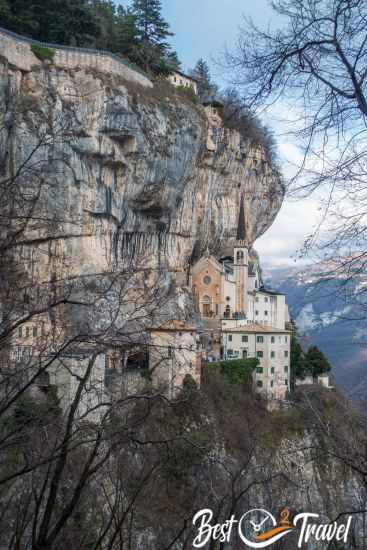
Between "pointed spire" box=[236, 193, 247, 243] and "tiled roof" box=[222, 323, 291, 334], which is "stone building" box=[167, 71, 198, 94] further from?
"tiled roof" box=[222, 323, 291, 334]

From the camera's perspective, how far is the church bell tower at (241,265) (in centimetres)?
4350

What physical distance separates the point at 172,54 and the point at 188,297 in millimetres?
21660

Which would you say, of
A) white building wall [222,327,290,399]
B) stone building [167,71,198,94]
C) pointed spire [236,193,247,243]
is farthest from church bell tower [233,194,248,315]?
stone building [167,71,198,94]

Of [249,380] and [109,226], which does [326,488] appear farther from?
[109,226]

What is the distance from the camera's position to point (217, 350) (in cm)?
3778

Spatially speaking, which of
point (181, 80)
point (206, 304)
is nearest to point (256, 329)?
point (206, 304)

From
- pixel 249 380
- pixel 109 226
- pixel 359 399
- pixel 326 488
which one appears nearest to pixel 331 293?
pixel 359 399

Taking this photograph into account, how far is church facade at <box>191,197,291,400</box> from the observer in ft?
118

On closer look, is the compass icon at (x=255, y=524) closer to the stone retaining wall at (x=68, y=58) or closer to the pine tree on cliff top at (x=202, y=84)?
the stone retaining wall at (x=68, y=58)

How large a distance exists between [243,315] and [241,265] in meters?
4.11

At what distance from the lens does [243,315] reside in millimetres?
42656

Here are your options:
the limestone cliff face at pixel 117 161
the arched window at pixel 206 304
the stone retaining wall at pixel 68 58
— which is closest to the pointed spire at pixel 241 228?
the arched window at pixel 206 304

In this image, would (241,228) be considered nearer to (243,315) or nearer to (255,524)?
(243,315)

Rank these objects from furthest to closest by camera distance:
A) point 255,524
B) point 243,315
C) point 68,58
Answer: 1. point 243,315
2. point 68,58
3. point 255,524
